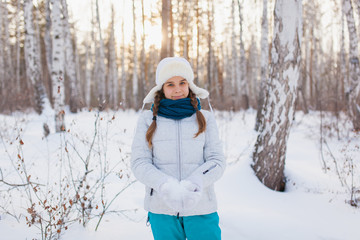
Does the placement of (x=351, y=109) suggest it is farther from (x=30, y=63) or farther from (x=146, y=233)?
(x=30, y=63)

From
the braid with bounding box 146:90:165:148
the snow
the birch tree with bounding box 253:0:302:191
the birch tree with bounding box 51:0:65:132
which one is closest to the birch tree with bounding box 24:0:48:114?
the birch tree with bounding box 51:0:65:132

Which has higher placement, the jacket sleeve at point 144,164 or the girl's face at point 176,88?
the girl's face at point 176,88

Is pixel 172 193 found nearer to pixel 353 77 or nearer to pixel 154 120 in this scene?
pixel 154 120

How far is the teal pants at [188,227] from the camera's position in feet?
5.15

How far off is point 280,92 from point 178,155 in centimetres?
274

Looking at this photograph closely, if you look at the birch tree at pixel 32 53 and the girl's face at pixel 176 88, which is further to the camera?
the birch tree at pixel 32 53

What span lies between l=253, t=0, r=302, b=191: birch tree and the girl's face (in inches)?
100

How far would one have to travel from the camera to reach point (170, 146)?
5.23 feet

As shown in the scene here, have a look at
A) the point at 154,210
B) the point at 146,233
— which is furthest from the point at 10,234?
the point at 154,210

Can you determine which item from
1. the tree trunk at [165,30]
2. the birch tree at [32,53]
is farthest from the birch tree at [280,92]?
the birch tree at [32,53]

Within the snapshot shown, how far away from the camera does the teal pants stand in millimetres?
1568

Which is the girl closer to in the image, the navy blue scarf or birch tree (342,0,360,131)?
the navy blue scarf

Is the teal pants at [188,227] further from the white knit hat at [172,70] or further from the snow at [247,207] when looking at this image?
the snow at [247,207]

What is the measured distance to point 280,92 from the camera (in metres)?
3.84
